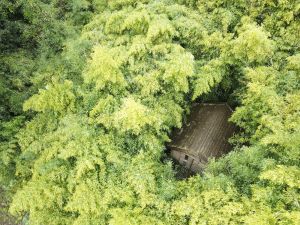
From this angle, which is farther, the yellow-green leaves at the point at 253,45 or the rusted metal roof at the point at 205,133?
the rusted metal roof at the point at 205,133

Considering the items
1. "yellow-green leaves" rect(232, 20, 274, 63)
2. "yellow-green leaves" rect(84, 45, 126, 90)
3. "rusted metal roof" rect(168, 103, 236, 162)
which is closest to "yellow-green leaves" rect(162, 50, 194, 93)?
"yellow-green leaves" rect(84, 45, 126, 90)

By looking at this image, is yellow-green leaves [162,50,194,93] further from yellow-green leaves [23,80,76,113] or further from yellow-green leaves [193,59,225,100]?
yellow-green leaves [23,80,76,113]

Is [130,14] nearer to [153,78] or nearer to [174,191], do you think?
[153,78]

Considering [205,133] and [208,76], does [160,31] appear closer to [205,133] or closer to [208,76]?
[208,76]

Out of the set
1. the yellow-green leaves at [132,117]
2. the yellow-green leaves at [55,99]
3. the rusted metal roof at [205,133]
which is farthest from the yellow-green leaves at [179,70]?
the yellow-green leaves at [55,99]

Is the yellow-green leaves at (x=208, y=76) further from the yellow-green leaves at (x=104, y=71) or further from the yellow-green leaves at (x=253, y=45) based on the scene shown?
the yellow-green leaves at (x=104, y=71)

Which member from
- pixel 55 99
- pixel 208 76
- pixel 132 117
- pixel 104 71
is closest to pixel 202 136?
pixel 208 76

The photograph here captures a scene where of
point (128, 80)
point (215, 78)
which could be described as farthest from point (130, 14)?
point (215, 78)
